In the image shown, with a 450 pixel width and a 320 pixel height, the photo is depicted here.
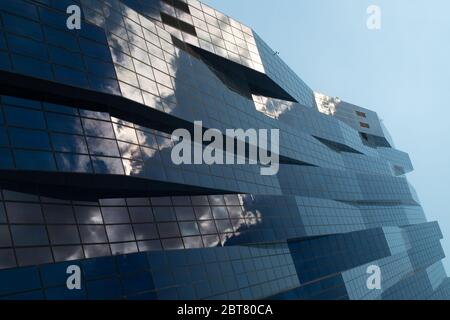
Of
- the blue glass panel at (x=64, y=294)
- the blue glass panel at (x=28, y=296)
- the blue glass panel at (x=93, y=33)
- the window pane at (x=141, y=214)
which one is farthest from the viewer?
the window pane at (x=141, y=214)

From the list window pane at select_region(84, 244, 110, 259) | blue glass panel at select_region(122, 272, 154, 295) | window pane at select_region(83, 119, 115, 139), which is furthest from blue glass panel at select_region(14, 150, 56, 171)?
blue glass panel at select_region(122, 272, 154, 295)

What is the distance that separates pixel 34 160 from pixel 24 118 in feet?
10.6

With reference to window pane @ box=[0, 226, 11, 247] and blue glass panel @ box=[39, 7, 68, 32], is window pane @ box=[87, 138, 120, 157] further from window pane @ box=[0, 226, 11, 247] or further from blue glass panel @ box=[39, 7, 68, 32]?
blue glass panel @ box=[39, 7, 68, 32]

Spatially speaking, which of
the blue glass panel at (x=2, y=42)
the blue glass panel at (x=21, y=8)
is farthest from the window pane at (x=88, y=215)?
the blue glass panel at (x=21, y=8)

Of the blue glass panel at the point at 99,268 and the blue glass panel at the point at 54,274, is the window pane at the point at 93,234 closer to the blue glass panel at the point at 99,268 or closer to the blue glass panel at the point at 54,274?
the blue glass panel at the point at 99,268

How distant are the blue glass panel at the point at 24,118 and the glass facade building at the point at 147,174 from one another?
85mm

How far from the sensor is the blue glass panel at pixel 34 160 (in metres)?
24.8

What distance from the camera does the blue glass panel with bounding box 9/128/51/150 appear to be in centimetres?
2517

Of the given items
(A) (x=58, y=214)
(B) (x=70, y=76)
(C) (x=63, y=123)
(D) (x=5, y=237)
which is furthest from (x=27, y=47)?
(D) (x=5, y=237)
